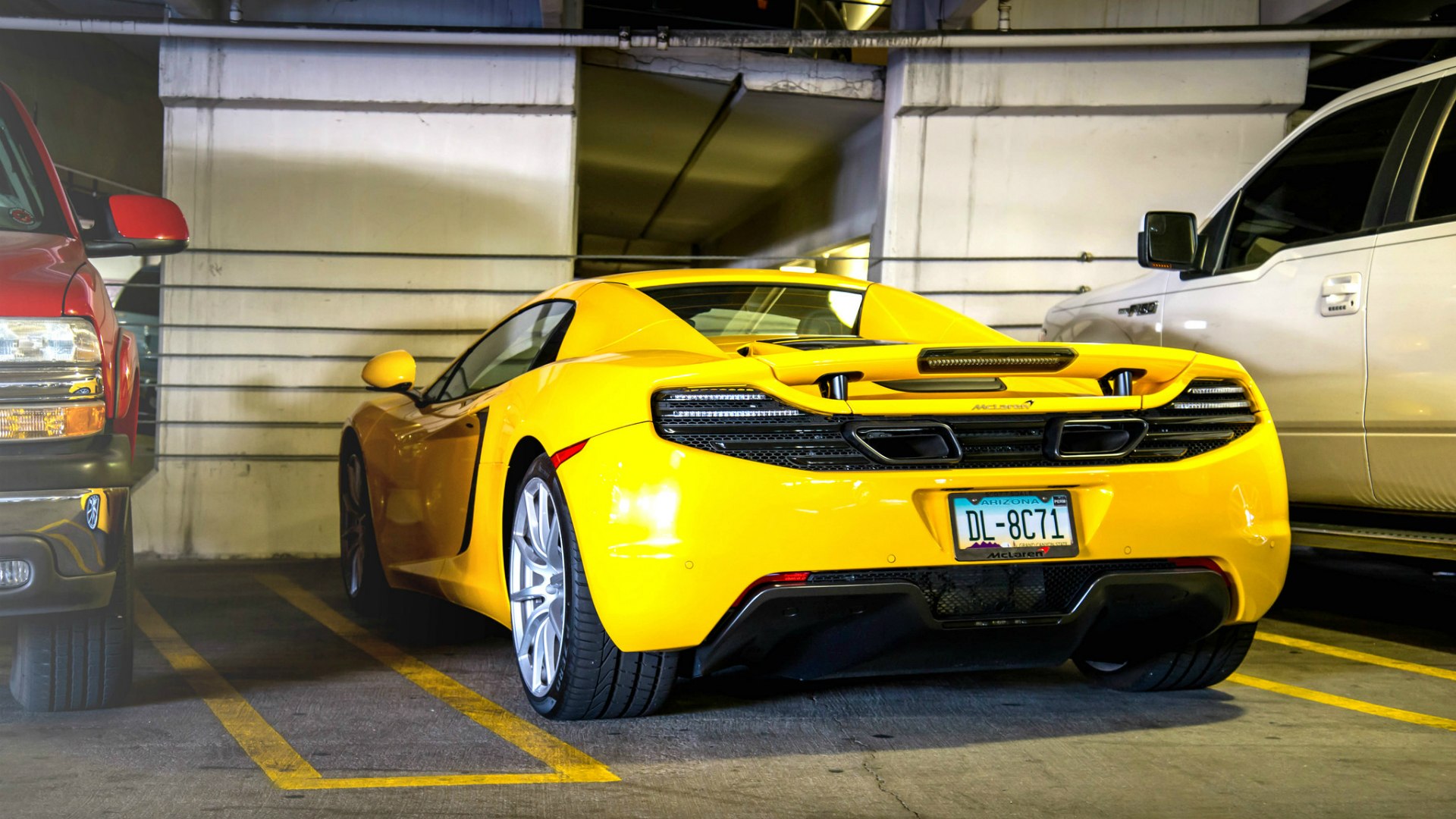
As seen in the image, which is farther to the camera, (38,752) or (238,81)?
(238,81)

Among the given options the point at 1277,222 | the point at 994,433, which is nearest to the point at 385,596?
the point at 994,433

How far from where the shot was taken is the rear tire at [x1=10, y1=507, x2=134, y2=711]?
11.0 feet

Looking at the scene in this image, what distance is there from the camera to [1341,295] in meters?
4.34

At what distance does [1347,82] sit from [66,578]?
10758mm

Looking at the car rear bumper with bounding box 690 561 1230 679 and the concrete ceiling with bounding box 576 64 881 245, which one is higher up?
the concrete ceiling with bounding box 576 64 881 245

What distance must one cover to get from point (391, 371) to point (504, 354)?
1.75 ft

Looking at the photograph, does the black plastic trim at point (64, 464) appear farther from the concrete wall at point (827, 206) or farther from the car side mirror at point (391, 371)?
the concrete wall at point (827, 206)

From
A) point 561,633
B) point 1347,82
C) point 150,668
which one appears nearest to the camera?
point 561,633

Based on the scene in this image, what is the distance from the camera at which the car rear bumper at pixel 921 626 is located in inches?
110

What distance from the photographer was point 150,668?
4098 mm

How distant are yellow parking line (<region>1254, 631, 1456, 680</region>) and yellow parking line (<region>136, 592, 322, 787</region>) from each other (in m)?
3.36

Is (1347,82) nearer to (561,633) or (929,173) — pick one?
(929,173)

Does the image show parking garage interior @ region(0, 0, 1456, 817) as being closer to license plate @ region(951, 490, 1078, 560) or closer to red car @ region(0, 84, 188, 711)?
red car @ region(0, 84, 188, 711)

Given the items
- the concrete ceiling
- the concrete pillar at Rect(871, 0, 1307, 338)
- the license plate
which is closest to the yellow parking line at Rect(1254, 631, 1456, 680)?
the license plate
